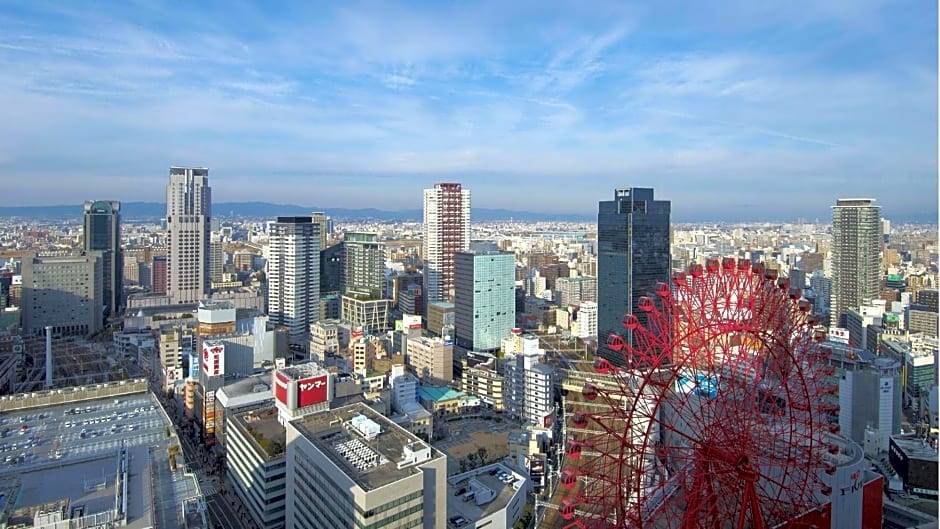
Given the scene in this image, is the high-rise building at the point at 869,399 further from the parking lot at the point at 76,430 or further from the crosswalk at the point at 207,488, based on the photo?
the parking lot at the point at 76,430

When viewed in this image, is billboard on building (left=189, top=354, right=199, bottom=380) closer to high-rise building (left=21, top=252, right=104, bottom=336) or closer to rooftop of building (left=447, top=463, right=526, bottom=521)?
rooftop of building (left=447, top=463, right=526, bottom=521)

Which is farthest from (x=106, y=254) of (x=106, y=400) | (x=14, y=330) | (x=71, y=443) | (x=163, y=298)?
(x=71, y=443)

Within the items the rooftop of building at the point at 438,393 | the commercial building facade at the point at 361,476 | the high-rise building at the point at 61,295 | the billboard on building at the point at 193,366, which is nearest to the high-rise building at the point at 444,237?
the rooftop of building at the point at 438,393

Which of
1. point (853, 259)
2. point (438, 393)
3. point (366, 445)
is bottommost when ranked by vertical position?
point (438, 393)

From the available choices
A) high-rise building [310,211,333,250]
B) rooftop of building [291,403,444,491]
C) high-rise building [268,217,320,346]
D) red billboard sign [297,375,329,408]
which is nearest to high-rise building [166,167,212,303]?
high-rise building [310,211,333,250]

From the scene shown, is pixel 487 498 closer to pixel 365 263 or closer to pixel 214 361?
pixel 214 361

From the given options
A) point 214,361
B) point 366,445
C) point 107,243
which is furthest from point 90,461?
point 107,243

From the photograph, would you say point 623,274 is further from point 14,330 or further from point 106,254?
point 106,254

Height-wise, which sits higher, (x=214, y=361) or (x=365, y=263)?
(x=365, y=263)
